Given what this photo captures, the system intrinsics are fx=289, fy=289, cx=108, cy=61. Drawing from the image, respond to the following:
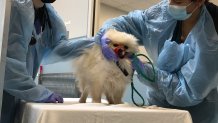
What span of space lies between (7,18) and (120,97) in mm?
597

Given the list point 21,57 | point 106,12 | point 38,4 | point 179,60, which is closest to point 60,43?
point 38,4

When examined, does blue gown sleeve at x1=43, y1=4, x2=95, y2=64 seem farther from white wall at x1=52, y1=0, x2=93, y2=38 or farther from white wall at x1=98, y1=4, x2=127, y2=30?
white wall at x1=98, y1=4, x2=127, y2=30

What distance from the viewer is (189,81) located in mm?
1201

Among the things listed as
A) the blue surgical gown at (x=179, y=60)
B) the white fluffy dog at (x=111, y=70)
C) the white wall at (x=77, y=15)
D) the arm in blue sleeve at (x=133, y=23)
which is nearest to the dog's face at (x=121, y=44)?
the white fluffy dog at (x=111, y=70)

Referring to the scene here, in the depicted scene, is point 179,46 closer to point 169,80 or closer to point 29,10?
point 169,80

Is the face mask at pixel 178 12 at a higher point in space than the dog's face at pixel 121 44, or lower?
higher

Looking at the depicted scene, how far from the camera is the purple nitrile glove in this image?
112 centimetres

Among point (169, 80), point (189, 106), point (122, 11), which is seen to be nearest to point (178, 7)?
point (169, 80)

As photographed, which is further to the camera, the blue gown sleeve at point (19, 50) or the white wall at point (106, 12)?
the white wall at point (106, 12)

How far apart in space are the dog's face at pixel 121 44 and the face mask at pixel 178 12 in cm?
24

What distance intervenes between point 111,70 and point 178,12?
39cm

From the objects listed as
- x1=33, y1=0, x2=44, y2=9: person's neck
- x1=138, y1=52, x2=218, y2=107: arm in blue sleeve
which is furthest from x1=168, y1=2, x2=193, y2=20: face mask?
x1=33, y1=0, x2=44, y2=9: person's neck

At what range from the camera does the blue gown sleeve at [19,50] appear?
40.1 inches

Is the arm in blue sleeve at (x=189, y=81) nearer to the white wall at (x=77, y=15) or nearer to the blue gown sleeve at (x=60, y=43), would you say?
the blue gown sleeve at (x=60, y=43)
